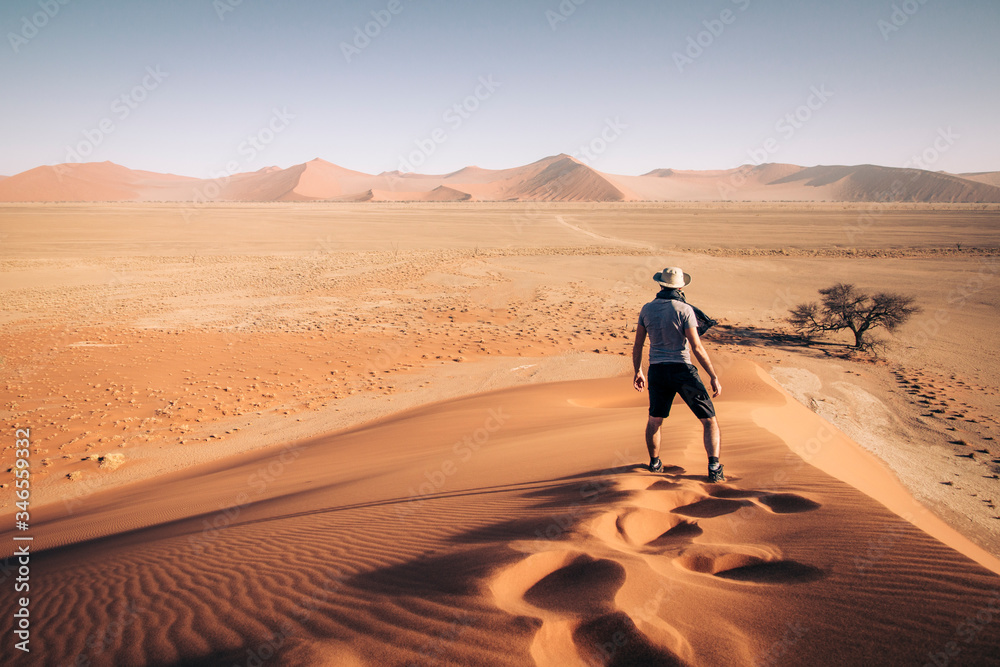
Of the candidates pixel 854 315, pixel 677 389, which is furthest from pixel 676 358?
pixel 854 315

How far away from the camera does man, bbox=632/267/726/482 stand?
13.0ft

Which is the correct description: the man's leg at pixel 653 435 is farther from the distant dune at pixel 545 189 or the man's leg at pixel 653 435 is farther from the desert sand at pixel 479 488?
the distant dune at pixel 545 189

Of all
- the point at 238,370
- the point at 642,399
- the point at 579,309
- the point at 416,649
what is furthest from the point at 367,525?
the point at 579,309

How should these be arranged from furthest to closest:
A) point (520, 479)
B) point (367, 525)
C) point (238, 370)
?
point (238, 370), point (520, 479), point (367, 525)

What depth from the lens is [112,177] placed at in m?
192

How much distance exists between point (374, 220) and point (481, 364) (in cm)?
4801

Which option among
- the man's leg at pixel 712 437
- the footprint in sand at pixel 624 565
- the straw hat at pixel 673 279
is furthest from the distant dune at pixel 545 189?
the footprint in sand at pixel 624 565

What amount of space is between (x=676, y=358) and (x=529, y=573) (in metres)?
2.23

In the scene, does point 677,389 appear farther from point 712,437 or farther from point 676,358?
point 712,437

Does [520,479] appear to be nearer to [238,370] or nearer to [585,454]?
[585,454]

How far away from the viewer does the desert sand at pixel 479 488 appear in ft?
7.23

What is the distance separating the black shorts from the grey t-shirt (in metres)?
0.07

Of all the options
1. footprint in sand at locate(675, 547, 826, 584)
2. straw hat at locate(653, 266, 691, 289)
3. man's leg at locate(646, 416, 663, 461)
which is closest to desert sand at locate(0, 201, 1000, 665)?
footprint in sand at locate(675, 547, 826, 584)

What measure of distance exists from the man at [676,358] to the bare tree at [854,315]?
11.1 metres
